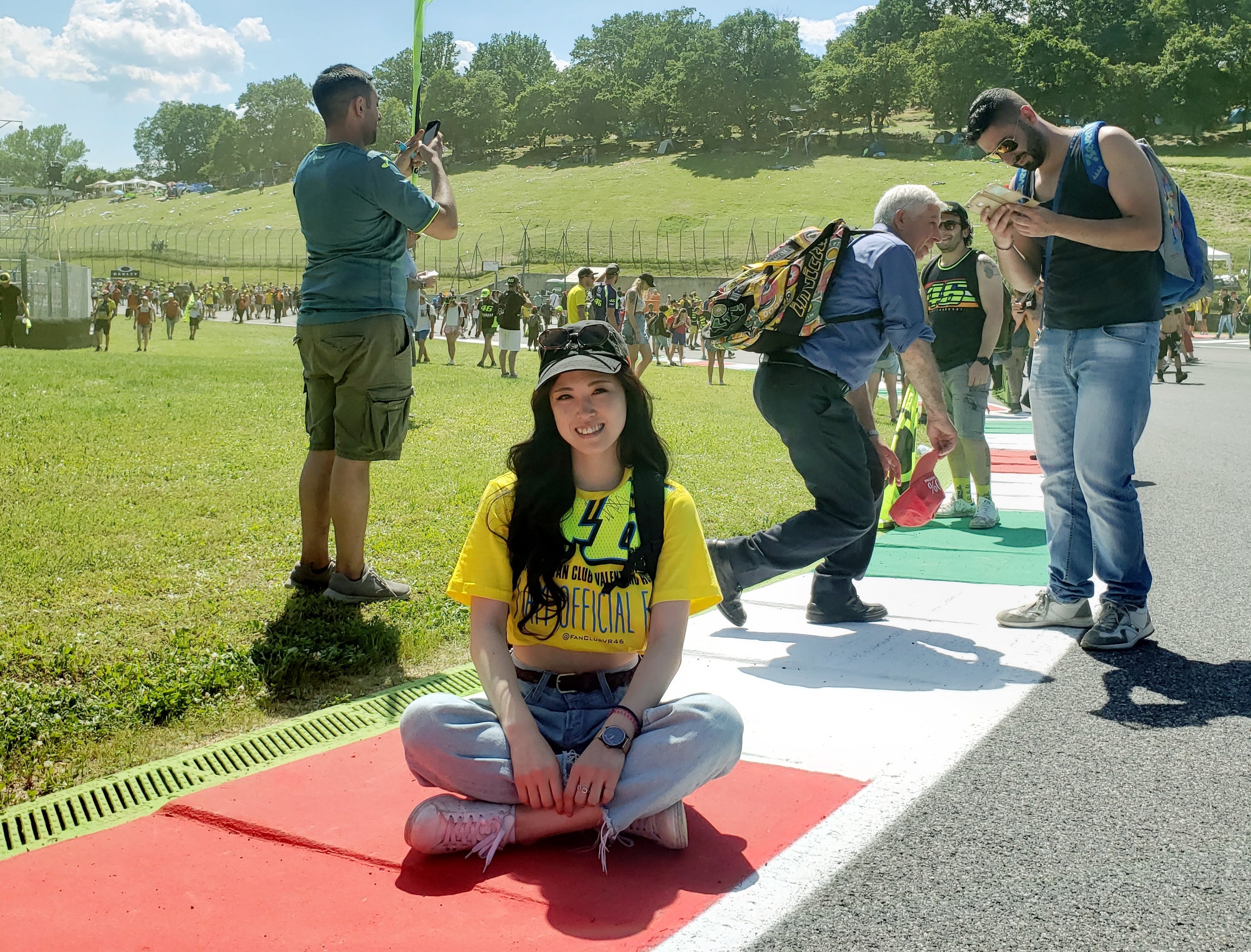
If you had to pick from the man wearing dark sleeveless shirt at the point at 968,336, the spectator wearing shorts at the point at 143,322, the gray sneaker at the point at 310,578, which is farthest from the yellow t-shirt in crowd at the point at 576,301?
the spectator wearing shorts at the point at 143,322

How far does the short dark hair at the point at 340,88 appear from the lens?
4.68 m

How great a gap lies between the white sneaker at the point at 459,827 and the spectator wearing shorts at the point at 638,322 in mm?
15123

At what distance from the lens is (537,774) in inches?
102

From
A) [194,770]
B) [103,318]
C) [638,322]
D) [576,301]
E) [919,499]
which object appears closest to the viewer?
[194,770]

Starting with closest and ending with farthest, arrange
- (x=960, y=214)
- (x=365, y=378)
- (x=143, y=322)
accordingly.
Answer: (x=365, y=378) < (x=960, y=214) < (x=143, y=322)

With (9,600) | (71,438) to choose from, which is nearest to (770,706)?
(9,600)

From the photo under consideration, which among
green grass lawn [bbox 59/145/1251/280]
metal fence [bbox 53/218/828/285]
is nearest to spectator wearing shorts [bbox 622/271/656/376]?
metal fence [bbox 53/218/828/285]

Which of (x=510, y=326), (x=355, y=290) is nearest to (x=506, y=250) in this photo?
A: (x=510, y=326)

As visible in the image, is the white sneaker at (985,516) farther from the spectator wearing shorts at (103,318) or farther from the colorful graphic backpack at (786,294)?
the spectator wearing shorts at (103,318)

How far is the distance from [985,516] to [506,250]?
87033mm

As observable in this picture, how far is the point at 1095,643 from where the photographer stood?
14.4ft

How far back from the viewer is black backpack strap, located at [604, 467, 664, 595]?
9.55 ft

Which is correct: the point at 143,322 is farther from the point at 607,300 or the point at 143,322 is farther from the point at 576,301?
the point at 607,300

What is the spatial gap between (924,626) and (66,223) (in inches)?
6292
